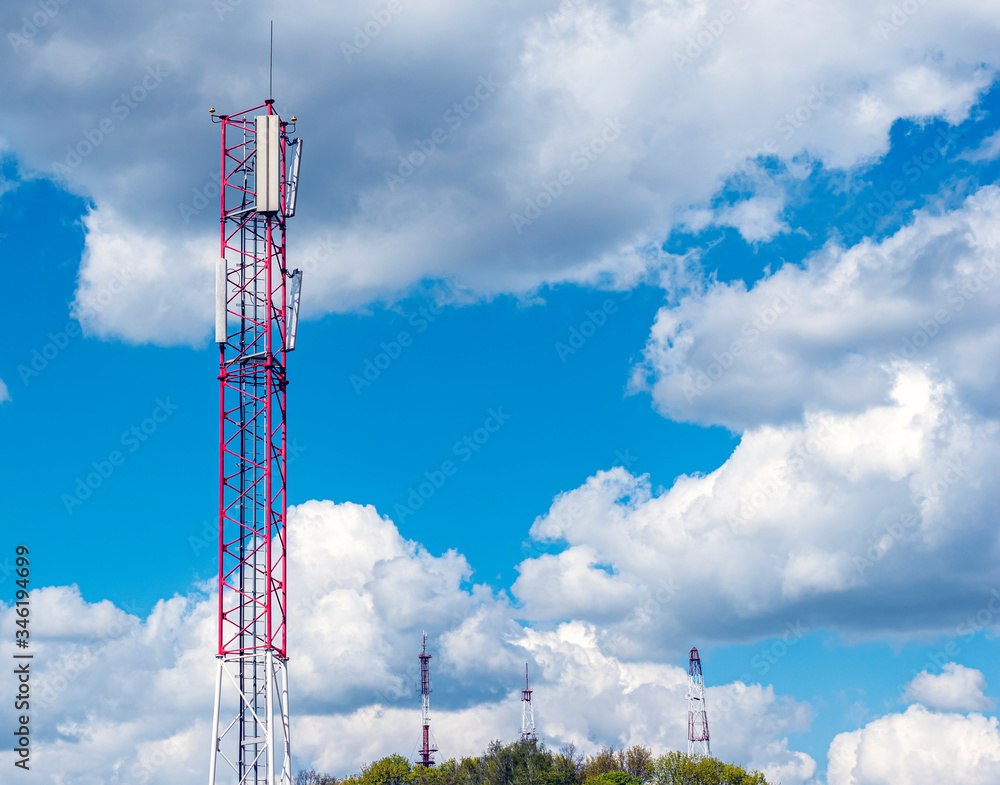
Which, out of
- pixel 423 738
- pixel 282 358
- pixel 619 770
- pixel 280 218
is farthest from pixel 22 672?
pixel 423 738

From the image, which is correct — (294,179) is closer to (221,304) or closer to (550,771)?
(221,304)

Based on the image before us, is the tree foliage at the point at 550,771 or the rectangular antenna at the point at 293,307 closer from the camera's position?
the rectangular antenna at the point at 293,307

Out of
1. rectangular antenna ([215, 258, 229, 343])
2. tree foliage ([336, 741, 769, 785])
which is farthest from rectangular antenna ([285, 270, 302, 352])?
tree foliage ([336, 741, 769, 785])

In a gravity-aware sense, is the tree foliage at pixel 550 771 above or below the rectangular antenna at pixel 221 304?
below

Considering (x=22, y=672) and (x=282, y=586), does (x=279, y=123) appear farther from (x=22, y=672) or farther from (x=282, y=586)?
(x=22, y=672)

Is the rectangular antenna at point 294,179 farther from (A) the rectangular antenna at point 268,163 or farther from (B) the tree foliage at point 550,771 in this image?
(B) the tree foliage at point 550,771

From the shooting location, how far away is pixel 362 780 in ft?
562

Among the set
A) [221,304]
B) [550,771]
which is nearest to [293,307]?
[221,304]

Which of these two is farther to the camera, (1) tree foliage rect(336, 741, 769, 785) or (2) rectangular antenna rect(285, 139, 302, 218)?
(1) tree foliage rect(336, 741, 769, 785)

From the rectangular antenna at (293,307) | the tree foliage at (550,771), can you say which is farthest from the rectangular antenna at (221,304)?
the tree foliage at (550,771)

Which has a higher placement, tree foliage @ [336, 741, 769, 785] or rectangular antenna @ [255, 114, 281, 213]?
rectangular antenna @ [255, 114, 281, 213]

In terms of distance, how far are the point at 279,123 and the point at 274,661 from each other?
37116 millimetres

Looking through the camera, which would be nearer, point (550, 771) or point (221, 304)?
point (221, 304)

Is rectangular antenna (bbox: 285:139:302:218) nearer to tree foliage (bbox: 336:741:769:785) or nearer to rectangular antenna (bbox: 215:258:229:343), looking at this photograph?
rectangular antenna (bbox: 215:258:229:343)
